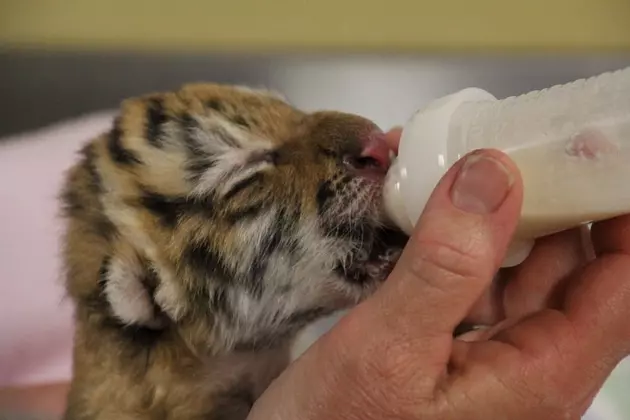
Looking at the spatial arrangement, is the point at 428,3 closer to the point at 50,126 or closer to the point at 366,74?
the point at 366,74

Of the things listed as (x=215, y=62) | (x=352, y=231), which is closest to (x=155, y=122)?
(x=352, y=231)

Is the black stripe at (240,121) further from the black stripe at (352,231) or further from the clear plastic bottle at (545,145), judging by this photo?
the clear plastic bottle at (545,145)

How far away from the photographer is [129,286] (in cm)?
84

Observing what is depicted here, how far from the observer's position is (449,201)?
21.7 inches

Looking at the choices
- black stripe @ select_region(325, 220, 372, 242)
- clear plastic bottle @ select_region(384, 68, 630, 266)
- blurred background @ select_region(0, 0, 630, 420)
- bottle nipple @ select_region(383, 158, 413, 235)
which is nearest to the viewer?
clear plastic bottle @ select_region(384, 68, 630, 266)

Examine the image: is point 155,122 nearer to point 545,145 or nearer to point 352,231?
point 352,231

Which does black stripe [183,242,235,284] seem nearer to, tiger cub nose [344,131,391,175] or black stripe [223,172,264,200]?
black stripe [223,172,264,200]

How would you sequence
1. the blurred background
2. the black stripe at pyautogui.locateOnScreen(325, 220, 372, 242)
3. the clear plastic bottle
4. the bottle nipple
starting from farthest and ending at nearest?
1. the blurred background
2. the black stripe at pyautogui.locateOnScreen(325, 220, 372, 242)
3. the bottle nipple
4. the clear plastic bottle

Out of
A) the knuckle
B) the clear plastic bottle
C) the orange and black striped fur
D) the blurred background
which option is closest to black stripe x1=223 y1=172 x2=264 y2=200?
the orange and black striped fur

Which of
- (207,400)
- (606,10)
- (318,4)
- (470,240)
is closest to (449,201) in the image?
(470,240)

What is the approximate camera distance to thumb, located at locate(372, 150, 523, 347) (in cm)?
54

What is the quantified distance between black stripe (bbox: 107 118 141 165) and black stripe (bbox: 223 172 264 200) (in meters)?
0.11

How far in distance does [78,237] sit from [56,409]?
1.37 ft

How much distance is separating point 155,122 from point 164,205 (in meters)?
0.10
